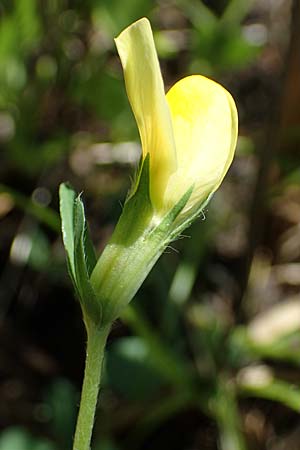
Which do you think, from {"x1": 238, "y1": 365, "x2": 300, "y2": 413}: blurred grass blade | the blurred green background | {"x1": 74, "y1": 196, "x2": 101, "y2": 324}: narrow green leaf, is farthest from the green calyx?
{"x1": 238, "y1": 365, "x2": 300, "y2": 413}: blurred grass blade

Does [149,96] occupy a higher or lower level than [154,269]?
lower

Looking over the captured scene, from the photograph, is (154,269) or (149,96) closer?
(149,96)

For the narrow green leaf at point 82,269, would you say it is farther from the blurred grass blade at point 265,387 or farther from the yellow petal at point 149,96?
the blurred grass blade at point 265,387

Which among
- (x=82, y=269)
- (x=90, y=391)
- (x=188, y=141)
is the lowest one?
(x=90, y=391)

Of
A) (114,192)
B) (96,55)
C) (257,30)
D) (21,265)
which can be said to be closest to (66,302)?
(21,265)

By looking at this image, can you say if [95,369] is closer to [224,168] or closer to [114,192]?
[224,168]

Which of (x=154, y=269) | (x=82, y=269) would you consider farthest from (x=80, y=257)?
(x=154, y=269)

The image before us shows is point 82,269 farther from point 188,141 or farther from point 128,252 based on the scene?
point 188,141
